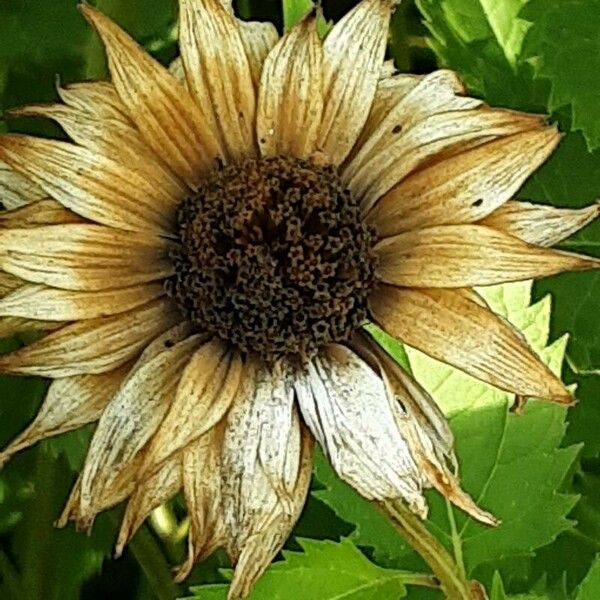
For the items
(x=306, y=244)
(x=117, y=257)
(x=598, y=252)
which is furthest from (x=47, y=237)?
(x=598, y=252)

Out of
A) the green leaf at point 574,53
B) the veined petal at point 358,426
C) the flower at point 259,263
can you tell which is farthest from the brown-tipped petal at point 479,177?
the green leaf at point 574,53

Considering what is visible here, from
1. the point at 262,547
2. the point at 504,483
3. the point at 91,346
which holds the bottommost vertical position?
the point at 504,483

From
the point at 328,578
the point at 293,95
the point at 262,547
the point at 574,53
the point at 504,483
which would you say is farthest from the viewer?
the point at 574,53

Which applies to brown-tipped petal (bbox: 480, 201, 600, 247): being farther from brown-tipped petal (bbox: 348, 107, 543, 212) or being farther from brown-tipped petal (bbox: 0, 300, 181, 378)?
brown-tipped petal (bbox: 0, 300, 181, 378)

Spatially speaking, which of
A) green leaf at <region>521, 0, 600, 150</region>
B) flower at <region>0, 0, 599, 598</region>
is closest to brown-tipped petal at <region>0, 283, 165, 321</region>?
flower at <region>0, 0, 599, 598</region>

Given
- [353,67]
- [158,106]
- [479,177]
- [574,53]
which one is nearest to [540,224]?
[479,177]

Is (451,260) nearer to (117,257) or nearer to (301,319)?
(301,319)

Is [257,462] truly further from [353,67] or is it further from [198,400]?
[353,67]
